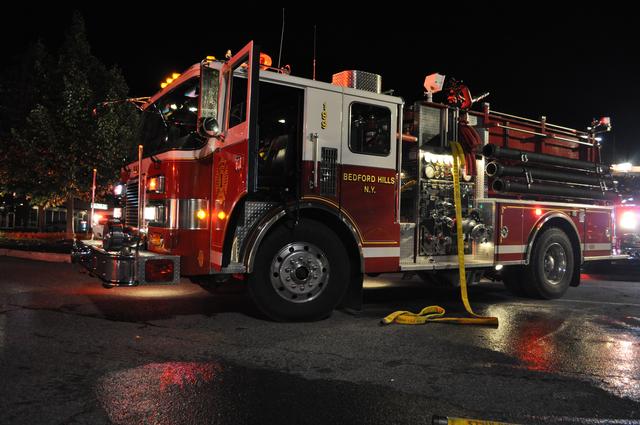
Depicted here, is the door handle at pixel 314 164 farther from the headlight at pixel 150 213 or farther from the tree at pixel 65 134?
the tree at pixel 65 134

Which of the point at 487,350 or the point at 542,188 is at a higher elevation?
the point at 542,188

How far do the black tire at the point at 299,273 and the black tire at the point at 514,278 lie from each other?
3.71m

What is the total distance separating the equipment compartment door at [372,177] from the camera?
6.23 meters

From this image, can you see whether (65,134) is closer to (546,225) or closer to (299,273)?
(299,273)

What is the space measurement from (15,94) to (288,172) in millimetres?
19929

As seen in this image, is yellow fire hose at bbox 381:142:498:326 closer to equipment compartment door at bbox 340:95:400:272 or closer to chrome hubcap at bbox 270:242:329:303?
equipment compartment door at bbox 340:95:400:272

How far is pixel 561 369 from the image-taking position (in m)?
4.48

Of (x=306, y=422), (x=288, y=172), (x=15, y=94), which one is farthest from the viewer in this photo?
(x=15, y=94)

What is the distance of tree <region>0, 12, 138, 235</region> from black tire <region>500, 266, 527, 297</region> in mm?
14628

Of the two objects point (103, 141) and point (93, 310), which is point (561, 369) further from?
point (103, 141)

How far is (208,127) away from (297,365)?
8.16ft

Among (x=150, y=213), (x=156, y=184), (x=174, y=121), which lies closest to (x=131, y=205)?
(x=150, y=213)

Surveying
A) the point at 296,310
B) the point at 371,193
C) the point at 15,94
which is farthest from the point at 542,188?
the point at 15,94

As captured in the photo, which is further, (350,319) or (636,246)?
(636,246)
